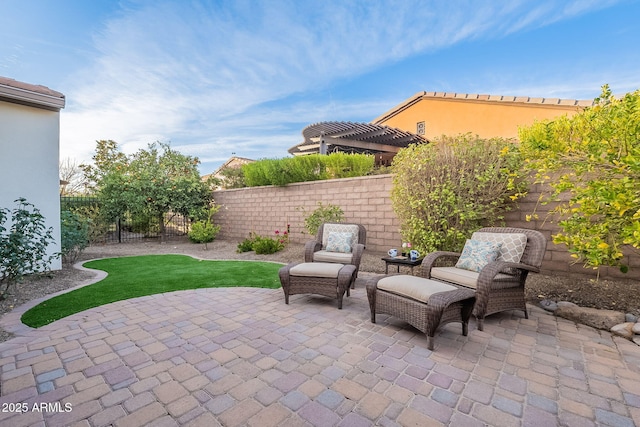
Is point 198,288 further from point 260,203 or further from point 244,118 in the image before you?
point 244,118

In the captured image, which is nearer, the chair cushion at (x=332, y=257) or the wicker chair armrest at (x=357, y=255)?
the wicker chair armrest at (x=357, y=255)

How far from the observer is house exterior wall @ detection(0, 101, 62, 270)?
202 inches

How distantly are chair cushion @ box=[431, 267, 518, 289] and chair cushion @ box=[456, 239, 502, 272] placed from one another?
0.10 m

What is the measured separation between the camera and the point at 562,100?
11.1 metres

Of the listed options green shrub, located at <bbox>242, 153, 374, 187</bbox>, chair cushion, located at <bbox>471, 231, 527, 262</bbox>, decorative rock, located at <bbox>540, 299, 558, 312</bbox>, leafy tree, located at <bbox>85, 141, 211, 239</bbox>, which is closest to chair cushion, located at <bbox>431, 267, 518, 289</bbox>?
chair cushion, located at <bbox>471, 231, 527, 262</bbox>

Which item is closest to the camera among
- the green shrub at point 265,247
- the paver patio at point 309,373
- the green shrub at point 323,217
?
the paver patio at point 309,373

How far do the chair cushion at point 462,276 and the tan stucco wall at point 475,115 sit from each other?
8775 mm

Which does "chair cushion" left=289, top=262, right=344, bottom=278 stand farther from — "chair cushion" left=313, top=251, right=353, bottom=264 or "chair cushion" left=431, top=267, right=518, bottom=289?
"chair cushion" left=431, top=267, right=518, bottom=289

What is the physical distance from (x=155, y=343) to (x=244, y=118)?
1040 cm

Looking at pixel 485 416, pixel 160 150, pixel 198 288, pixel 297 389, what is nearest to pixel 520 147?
pixel 485 416

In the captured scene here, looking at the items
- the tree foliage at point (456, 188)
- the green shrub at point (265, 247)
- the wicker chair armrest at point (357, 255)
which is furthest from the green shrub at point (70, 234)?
the tree foliage at point (456, 188)

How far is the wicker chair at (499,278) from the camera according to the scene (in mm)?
3213

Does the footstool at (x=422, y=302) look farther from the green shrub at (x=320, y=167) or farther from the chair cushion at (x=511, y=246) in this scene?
the green shrub at (x=320, y=167)

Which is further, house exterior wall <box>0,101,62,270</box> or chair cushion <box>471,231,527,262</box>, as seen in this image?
house exterior wall <box>0,101,62,270</box>
